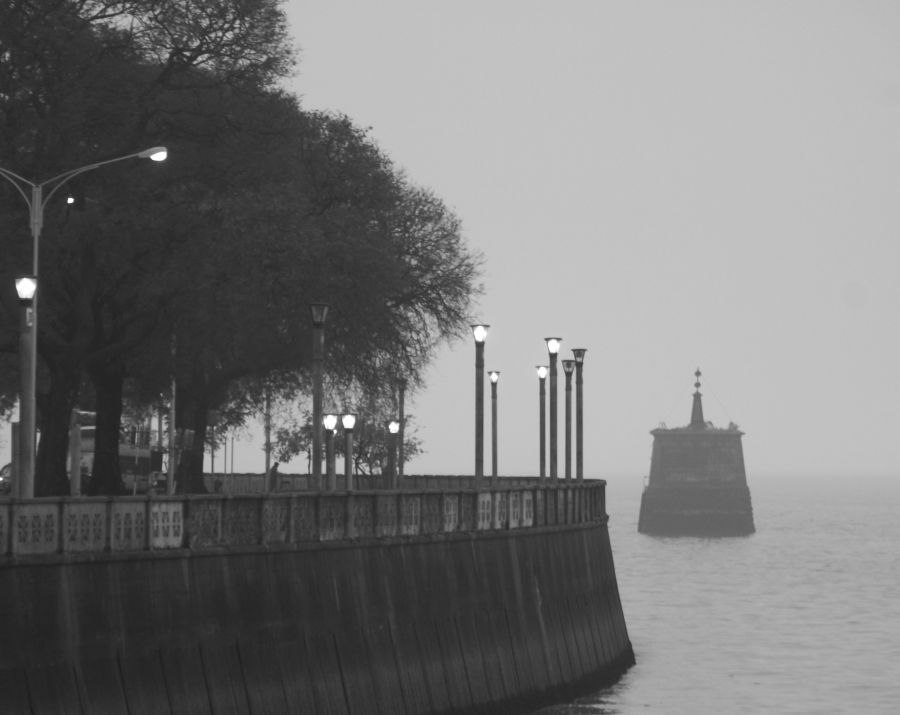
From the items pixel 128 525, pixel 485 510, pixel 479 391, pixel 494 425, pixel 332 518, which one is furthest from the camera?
pixel 494 425

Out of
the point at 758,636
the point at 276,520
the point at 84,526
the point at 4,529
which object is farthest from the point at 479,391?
the point at 758,636

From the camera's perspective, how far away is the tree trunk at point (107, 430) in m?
58.3

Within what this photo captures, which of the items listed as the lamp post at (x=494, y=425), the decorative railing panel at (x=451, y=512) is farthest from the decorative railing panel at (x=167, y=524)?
the lamp post at (x=494, y=425)

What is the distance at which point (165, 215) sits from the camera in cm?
5541

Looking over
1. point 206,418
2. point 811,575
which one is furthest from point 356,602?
point 811,575

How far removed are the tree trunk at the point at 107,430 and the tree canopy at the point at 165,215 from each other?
0.21ft

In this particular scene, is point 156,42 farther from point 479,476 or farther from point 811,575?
point 811,575

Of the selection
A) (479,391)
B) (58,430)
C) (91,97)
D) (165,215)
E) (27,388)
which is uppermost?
(91,97)

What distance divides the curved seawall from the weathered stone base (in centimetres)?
3

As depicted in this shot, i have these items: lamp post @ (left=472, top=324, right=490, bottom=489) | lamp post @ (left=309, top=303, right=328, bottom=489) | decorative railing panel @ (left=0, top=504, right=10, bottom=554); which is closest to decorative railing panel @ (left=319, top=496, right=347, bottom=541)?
lamp post @ (left=309, top=303, right=328, bottom=489)

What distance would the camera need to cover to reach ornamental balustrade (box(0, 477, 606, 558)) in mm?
29812

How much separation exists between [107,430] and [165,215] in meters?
7.53

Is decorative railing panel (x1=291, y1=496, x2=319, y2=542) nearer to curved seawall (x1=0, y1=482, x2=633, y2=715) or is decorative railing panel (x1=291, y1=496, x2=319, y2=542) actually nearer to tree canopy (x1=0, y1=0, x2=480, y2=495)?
curved seawall (x1=0, y1=482, x2=633, y2=715)

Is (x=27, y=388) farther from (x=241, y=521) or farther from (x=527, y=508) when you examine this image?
(x=527, y=508)
